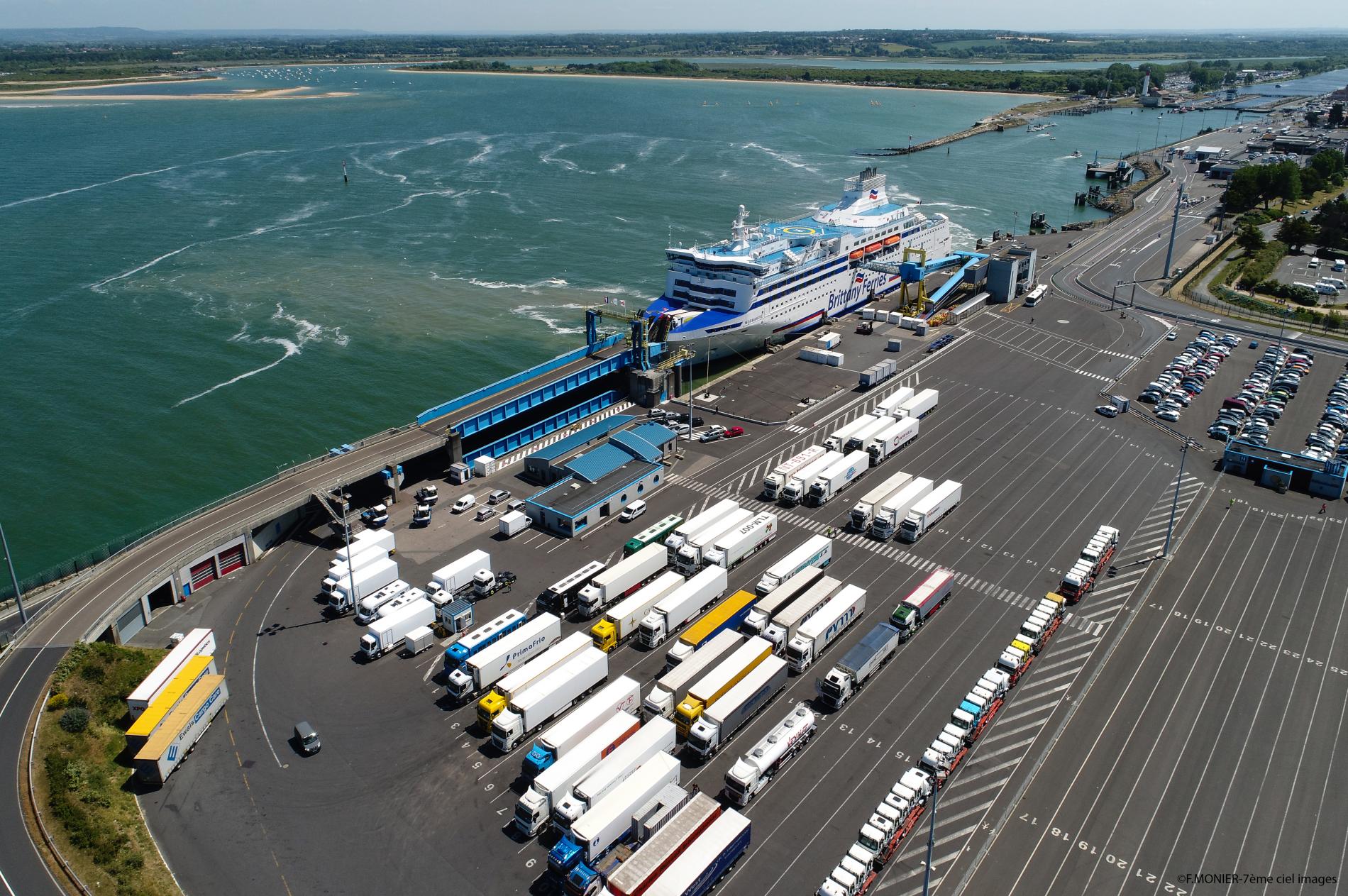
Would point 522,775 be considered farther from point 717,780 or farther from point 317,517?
point 317,517

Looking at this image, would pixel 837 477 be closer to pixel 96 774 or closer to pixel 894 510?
pixel 894 510

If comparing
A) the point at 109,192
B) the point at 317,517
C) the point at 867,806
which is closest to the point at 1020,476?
the point at 867,806

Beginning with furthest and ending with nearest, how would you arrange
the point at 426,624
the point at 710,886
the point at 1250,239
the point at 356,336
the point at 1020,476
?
the point at 1250,239 < the point at 356,336 < the point at 1020,476 < the point at 426,624 < the point at 710,886

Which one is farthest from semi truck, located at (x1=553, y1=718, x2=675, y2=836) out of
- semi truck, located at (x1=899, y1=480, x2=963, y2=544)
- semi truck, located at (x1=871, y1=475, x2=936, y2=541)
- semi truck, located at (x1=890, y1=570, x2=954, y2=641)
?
semi truck, located at (x1=899, y1=480, x2=963, y2=544)

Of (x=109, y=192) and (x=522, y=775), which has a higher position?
(x=109, y=192)

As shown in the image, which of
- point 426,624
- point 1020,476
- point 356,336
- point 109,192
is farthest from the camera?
point 109,192

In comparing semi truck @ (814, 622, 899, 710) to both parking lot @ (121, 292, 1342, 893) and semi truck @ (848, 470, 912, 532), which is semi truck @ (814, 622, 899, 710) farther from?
semi truck @ (848, 470, 912, 532)
